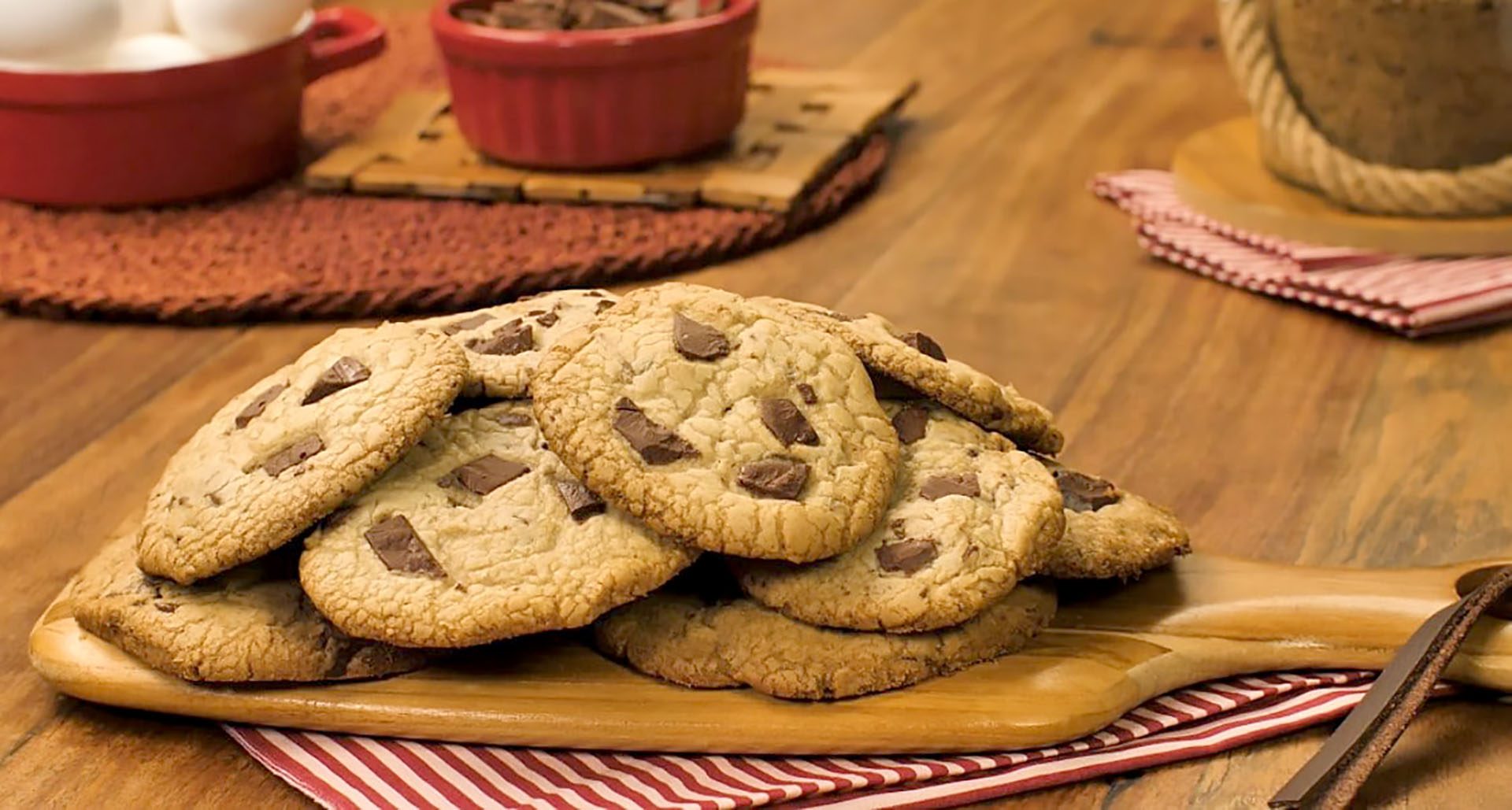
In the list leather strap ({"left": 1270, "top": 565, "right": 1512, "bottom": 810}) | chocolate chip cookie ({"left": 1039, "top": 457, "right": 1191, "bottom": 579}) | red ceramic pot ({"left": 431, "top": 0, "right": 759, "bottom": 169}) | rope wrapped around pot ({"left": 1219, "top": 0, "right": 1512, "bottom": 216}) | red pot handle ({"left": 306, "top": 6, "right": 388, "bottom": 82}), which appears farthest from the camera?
red pot handle ({"left": 306, "top": 6, "right": 388, "bottom": 82})

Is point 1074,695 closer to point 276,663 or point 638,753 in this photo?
point 638,753

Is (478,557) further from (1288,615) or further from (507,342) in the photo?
(1288,615)

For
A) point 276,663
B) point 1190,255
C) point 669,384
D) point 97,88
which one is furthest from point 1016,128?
point 276,663

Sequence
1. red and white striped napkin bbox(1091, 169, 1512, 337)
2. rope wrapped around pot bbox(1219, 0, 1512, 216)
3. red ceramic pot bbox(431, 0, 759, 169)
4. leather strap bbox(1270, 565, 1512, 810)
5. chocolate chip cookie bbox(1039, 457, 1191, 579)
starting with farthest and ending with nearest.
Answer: red ceramic pot bbox(431, 0, 759, 169) < rope wrapped around pot bbox(1219, 0, 1512, 216) < red and white striped napkin bbox(1091, 169, 1512, 337) < chocolate chip cookie bbox(1039, 457, 1191, 579) < leather strap bbox(1270, 565, 1512, 810)

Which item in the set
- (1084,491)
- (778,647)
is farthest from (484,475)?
(1084,491)

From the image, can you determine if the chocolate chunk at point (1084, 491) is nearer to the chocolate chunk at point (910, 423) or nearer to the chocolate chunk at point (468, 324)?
the chocolate chunk at point (910, 423)

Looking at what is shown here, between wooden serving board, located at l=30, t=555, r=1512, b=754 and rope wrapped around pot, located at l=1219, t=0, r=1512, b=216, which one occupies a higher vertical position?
rope wrapped around pot, located at l=1219, t=0, r=1512, b=216

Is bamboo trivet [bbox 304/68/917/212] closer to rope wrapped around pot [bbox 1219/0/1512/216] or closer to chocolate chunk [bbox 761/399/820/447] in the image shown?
rope wrapped around pot [bbox 1219/0/1512/216]

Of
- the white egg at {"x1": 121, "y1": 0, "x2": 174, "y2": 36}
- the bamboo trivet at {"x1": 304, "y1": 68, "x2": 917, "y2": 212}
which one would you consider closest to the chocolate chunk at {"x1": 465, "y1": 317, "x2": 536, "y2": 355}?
the bamboo trivet at {"x1": 304, "y1": 68, "x2": 917, "y2": 212}
